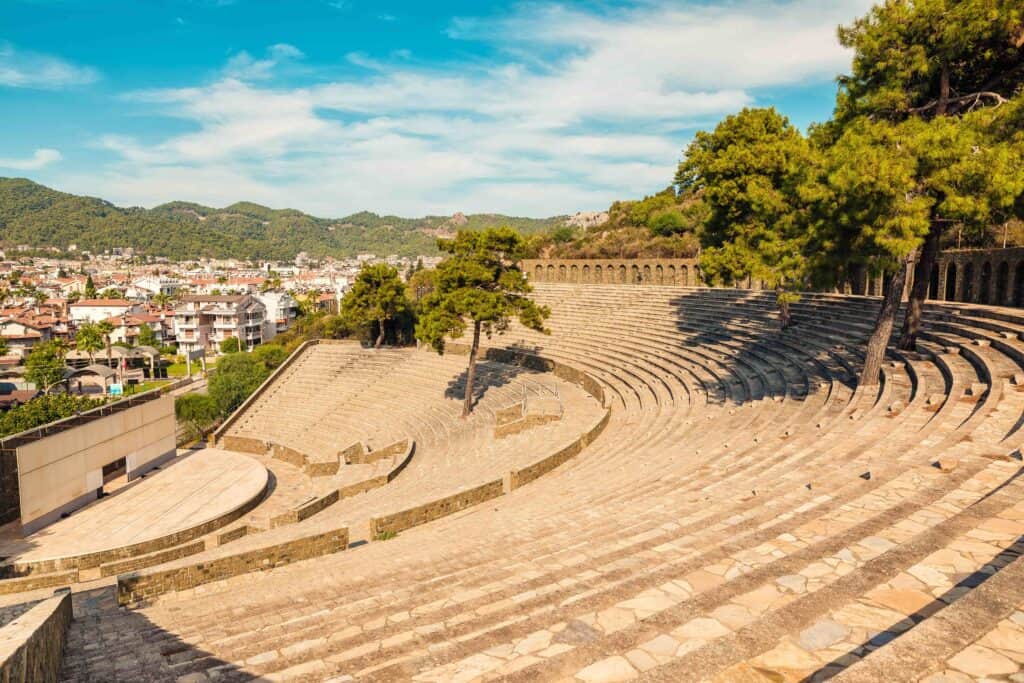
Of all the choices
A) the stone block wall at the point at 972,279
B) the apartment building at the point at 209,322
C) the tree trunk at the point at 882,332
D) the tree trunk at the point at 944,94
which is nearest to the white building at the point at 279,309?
the apartment building at the point at 209,322

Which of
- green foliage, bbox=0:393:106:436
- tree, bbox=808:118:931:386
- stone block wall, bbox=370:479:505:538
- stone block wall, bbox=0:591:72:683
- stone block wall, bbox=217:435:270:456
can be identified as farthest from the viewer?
stone block wall, bbox=217:435:270:456

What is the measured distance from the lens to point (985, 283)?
21.2 meters

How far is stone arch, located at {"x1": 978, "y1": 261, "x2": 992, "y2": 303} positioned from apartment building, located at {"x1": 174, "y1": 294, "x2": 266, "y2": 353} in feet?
284

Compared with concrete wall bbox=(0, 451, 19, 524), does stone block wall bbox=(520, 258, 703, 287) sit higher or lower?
higher

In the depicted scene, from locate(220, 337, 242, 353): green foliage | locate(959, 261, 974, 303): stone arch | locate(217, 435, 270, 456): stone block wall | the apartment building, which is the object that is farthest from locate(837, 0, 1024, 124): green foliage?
the apartment building

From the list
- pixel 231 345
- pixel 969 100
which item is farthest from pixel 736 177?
pixel 231 345

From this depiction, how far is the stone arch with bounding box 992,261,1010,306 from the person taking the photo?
1975cm

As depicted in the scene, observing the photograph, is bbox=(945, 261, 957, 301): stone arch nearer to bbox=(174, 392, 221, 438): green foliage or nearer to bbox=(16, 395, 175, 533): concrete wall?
bbox=(16, 395, 175, 533): concrete wall

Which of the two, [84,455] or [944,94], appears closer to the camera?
[944,94]

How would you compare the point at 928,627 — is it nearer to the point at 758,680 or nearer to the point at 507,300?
the point at 758,680

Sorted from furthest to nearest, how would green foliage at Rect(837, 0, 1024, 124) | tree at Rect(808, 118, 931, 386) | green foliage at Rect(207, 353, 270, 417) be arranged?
1. green foliage at Rect(207, 353, 270, 417)
2. green foliage at Rect(837, 0, 1024, 124)
3. tree at Rect(808, 118, 931, 386)

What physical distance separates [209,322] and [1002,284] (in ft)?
305

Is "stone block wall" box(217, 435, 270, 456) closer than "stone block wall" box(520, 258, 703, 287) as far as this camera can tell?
Yes

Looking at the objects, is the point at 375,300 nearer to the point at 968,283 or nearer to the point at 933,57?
the point at 968,283
